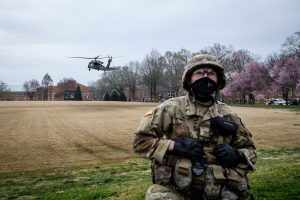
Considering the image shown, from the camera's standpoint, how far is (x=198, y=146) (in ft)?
12.3

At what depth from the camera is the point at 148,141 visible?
3.91m

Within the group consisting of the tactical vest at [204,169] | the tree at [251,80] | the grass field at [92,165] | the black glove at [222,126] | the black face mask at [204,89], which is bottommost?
the grass field at [92,165]

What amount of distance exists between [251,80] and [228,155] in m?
88.9

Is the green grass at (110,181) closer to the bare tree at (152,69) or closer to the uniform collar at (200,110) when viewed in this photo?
the uniform collar at (200,110)

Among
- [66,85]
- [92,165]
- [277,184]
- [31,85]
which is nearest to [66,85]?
[66,85]

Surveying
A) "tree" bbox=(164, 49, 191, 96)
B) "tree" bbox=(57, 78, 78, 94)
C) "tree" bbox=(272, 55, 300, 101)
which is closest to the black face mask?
"tree" bbox=(272, 55, 300, 101)

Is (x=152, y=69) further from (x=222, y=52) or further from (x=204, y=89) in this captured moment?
(x=204, y=89)

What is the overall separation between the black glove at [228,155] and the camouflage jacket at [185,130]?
0.08m

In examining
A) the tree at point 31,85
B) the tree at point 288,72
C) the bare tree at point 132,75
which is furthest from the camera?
the tree at point 31,85

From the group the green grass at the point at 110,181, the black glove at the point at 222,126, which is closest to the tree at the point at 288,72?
the green grass at the point at 110,181

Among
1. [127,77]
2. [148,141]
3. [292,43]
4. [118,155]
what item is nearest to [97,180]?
[118,155]

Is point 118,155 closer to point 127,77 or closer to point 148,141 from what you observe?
point 148,141

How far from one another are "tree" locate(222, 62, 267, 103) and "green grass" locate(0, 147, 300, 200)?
234 feet

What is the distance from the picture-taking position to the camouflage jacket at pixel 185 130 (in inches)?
153
